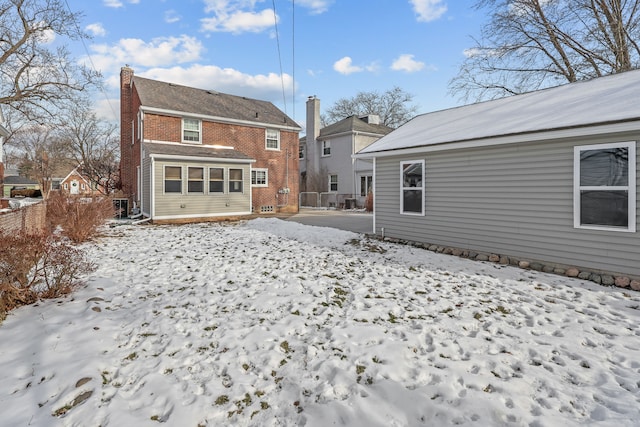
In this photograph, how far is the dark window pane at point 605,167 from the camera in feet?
20.0

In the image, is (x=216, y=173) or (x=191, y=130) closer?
(x=216, y=173)

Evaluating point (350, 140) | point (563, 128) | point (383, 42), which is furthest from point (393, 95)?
point (563, 128)

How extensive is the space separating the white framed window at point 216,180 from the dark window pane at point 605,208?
45.9ft

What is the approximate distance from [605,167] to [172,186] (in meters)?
14.7

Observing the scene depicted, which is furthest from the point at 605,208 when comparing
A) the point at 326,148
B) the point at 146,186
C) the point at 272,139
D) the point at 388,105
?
the point at 388,105

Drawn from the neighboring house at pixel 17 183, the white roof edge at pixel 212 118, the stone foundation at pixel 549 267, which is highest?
the white roof edge at pixel 212 118

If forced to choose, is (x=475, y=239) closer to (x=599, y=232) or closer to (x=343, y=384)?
(x=599, y=232)

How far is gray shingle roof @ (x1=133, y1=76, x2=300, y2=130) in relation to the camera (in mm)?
17266

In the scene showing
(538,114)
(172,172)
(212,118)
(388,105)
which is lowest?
(172,172)

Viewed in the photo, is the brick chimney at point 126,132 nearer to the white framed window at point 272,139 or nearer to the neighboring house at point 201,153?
the neighboring house at point 201,153

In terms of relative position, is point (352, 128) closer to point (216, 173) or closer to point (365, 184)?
point (365, 184)

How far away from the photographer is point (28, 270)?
467 centimetres

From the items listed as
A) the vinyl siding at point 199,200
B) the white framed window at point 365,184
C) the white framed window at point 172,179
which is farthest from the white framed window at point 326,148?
the white framed window at point 172,179

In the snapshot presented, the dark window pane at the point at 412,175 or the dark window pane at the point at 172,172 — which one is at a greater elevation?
the dark window pane at the point at 172,172
